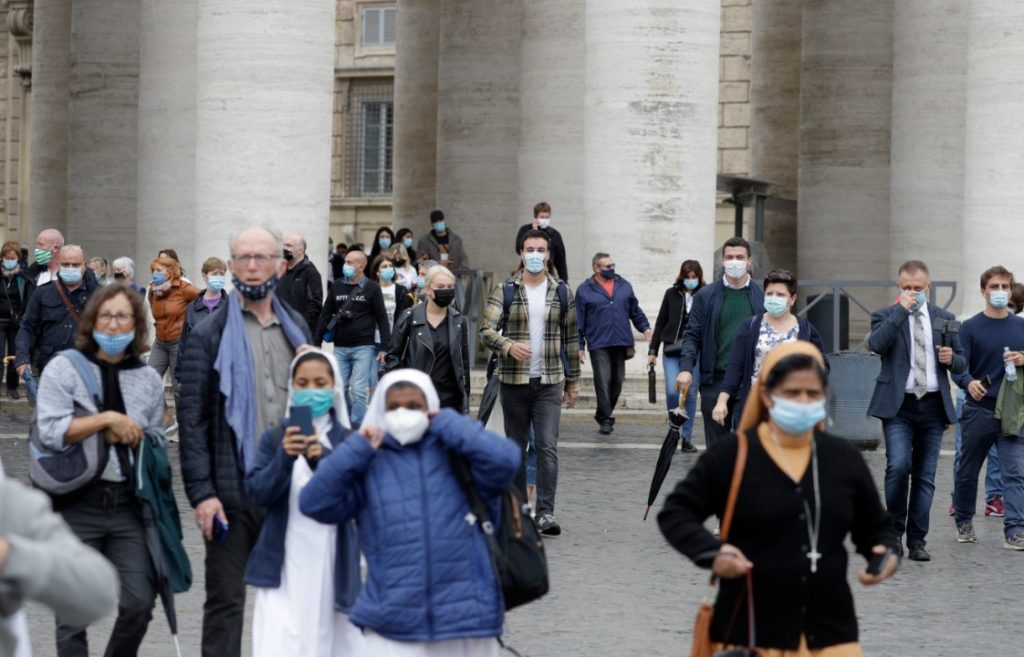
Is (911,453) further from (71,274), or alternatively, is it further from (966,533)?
(71,274)

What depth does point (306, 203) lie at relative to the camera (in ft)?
62.8

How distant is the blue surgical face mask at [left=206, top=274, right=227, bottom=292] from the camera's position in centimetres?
1593

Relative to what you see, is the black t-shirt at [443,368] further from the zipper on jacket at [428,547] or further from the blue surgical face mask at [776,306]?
the zipper on jacket at [428,547]

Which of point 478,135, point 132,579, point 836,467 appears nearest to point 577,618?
point 132,579

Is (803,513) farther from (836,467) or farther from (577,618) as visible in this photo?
(577,618)

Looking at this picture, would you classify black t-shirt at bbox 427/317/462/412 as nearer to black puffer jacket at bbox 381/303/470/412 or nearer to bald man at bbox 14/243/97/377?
black puffer jacket at bbox 381/303/470/412

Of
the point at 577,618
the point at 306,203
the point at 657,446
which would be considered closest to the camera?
the point at 577,618

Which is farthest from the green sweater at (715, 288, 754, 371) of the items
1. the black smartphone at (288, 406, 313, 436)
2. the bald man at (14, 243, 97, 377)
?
the black smartphone at (288, 406, 313, 436)

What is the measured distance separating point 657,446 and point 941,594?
725 cm

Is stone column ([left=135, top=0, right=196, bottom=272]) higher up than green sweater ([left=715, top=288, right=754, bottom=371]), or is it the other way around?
stone column ([left=135, top=0, right=196, bottom=272])

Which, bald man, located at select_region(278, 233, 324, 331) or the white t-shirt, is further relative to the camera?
bald man, located at select_region(278, 233, 324, 331)

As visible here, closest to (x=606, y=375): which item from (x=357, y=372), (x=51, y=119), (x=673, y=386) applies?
(x=673, y=386)

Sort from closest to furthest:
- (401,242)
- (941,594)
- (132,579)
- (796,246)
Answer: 1. (132,579)
2. (941,594)
3. (401,242)
4. (796,246)

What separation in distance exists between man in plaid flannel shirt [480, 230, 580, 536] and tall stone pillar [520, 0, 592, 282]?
494 inches
